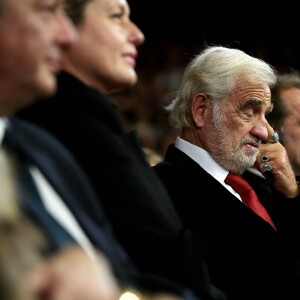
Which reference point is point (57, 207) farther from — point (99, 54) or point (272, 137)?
point (272, 137)

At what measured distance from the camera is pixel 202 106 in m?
3.21

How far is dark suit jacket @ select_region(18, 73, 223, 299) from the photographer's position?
81.0 inches

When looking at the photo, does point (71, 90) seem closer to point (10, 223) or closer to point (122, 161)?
A: point (122, 161)

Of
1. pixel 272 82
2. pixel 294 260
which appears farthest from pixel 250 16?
pixel 294 260

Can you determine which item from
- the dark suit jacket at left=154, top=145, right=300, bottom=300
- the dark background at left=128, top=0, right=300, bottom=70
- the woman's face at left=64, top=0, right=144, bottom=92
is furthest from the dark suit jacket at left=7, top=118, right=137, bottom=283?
the dark background at left=128, top=0, right=300, bottom=70

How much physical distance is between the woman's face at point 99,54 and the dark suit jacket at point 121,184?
0.31 ft

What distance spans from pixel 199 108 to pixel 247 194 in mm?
361

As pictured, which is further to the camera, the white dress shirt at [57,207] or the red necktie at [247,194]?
the red necktie at [247,194]

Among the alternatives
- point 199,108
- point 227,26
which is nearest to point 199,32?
point 227,26

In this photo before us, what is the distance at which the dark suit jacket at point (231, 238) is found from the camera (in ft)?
8.95

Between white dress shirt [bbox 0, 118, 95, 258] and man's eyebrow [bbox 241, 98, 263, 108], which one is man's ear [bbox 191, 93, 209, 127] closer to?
man's eyebrow [bbox 241, 98, 263, 108]

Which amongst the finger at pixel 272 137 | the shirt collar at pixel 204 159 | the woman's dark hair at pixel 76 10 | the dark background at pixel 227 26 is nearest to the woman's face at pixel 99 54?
the woman's dark hair at pixel 76 10

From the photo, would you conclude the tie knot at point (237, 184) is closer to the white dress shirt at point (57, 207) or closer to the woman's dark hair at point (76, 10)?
the woman's dark hair at point (76, 10)

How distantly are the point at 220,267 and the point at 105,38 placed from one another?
870 millimetres
